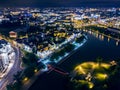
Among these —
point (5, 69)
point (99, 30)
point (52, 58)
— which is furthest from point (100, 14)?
point (5, 69)

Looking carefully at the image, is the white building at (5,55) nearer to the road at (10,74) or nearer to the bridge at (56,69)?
the road at (10,74)

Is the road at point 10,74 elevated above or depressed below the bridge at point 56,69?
above

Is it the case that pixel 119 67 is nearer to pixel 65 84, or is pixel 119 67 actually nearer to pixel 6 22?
pixel 65 84

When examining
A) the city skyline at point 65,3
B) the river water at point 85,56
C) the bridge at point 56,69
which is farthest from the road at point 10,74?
the city skyline at point 65,3

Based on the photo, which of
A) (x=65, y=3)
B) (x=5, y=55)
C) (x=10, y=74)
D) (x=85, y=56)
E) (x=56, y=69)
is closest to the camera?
(x=10, y=74)

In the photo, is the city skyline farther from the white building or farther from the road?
the road

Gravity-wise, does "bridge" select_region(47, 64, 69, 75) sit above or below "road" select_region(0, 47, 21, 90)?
below

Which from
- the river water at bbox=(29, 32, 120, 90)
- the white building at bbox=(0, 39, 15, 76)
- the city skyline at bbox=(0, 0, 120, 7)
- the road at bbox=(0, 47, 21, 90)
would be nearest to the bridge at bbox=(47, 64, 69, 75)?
the river water at bbox=(29, 32, 120, 90)

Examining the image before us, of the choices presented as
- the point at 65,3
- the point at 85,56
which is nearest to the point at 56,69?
the point at 85,56

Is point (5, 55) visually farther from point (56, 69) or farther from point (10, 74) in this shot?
point (56, 69)
